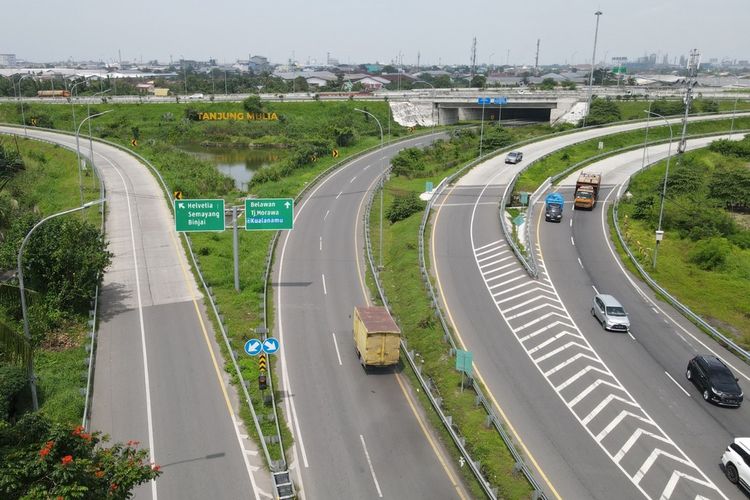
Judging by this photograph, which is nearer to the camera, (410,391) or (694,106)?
(410,391)

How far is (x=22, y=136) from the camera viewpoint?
87688 mm

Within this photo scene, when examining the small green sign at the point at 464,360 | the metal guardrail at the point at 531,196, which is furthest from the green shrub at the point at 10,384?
the metal guardrail at the point at 531,196

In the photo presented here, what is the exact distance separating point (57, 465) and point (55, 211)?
1974 inches

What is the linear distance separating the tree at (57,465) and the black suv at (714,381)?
2395 cm

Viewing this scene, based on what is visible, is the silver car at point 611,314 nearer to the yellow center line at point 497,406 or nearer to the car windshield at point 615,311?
the car windshield at point 615,311

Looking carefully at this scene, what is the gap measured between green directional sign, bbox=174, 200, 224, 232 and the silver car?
77.3 ft

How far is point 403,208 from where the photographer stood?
56.2 metres

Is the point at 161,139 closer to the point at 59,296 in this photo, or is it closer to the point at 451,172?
the point at 451,172

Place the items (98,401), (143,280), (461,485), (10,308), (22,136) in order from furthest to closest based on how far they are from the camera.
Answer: (22,136)
(143,280)
(10,308)
(98,401)
(461,485)

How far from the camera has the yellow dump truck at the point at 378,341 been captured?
28281 millimetres

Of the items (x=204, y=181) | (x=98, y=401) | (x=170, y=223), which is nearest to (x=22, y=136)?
(x=204, y=181)

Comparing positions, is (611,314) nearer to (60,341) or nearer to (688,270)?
(688,270)

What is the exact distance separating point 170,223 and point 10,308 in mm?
20051

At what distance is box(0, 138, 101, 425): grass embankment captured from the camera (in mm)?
26000
